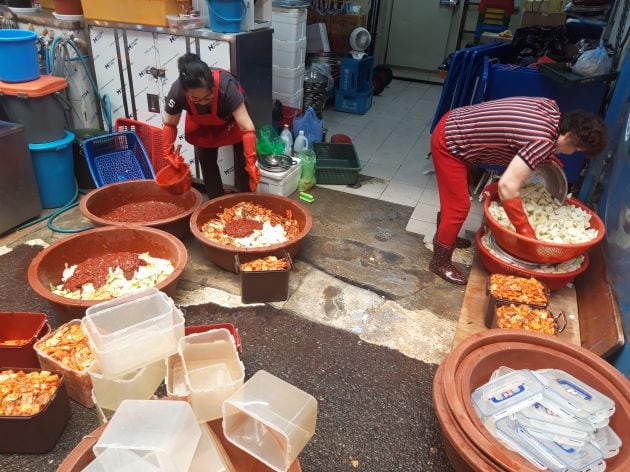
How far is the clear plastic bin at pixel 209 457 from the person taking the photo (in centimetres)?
155

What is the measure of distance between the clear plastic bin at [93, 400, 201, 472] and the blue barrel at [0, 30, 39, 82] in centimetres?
325

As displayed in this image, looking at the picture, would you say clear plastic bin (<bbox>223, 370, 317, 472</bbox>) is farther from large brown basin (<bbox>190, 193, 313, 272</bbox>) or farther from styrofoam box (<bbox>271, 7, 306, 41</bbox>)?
styrofoam box (<bbox>271, 7, 306, 41</bbox>)

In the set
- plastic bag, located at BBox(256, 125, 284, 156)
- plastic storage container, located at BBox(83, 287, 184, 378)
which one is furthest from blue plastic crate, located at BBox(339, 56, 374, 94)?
plastic storage container, located at BBox(83, 287, 184, 378)

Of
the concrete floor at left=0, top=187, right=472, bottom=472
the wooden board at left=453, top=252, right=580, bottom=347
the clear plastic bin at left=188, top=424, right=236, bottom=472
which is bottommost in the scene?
the concrete floor at left=0, top=187, right=472, bottom=472

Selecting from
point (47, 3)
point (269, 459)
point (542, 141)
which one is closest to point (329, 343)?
point (269, 459)

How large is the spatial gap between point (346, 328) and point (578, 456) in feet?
4.74

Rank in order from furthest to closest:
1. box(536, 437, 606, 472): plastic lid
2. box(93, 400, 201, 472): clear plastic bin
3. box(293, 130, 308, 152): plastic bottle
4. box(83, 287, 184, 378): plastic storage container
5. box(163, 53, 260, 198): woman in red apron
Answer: box(293, 130, 308, 152): plastic bottle, box(163, 53, 260, 198): woman in red apron, box(83, 287, 184, 378): plastic storage container, box(536, 437, 606, 472): plastic lid, box(93, 400, 201, 472): clear plastic bin

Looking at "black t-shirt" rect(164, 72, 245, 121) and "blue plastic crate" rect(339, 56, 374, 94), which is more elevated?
"black t-shirt" rect(164, 72, 245, 121)

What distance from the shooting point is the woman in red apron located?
2.95 metres

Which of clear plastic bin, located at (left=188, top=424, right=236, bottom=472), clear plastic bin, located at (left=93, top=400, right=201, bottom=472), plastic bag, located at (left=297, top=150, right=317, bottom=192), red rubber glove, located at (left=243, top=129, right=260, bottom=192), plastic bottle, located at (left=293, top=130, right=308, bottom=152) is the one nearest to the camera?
clear plastic bin, located at (left=93, top=400, right=201, bottom=472)

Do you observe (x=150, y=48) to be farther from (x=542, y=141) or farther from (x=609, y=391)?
(x=609, y=391)

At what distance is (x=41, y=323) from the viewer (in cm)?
243

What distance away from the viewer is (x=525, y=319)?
2615mm

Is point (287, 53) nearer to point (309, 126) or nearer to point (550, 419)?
point (309, 126)
